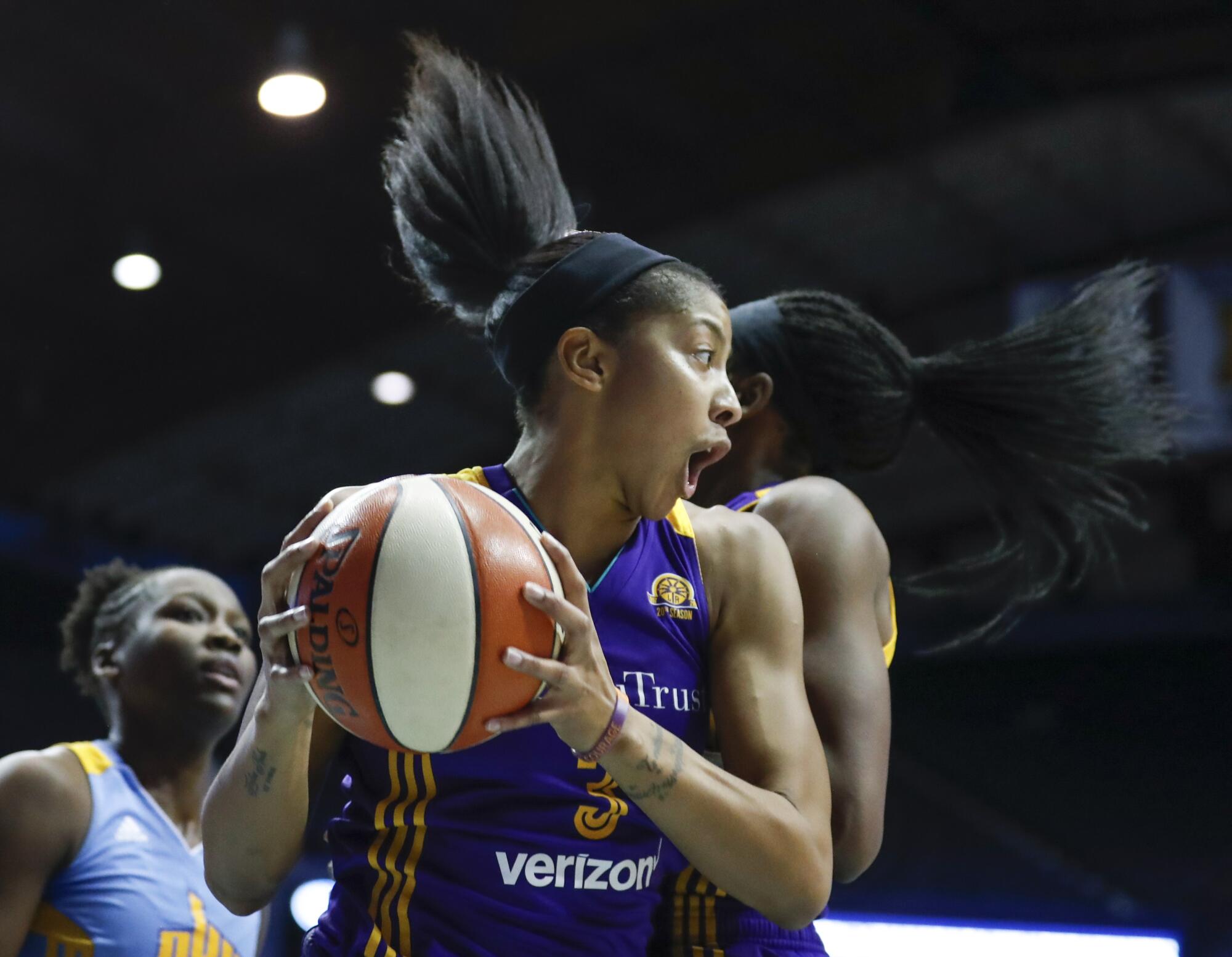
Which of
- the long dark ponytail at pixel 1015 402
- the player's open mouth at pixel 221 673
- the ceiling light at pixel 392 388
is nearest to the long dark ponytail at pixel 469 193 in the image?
the long dark ponytail at pixel 1015 402

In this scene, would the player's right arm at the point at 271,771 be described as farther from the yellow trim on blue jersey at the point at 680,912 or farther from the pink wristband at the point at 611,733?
the yellow trim on blue jersey at the point at 680,912

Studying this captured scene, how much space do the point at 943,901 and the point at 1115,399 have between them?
32.4 ft

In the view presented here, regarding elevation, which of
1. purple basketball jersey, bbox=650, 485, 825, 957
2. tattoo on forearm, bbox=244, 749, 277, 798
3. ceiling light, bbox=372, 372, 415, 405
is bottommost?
purple basketball jersey, bbox=650, 485, 825, 957

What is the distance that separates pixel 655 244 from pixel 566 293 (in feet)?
22.1

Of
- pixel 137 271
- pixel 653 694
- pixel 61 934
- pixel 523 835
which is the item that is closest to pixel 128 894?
pixel 61 934

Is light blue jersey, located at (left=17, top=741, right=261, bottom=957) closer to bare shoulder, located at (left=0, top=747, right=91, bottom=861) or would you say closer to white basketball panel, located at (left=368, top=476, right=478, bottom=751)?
bare shoulder, located at (left=0, top=747, right=91, bottom=861)

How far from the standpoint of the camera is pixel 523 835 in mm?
1891

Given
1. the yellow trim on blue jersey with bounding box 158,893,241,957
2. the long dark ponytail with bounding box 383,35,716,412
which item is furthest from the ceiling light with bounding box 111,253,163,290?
the long dark ponytail with bounding box 383,35,716,412

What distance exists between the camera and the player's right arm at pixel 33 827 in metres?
3.08

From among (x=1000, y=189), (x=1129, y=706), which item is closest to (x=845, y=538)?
(x=1000, y=189)

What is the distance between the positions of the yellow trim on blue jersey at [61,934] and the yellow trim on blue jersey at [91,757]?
14.0 inches

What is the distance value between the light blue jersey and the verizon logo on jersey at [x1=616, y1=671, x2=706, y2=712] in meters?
1.53

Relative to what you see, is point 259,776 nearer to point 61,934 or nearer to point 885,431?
point 885,431

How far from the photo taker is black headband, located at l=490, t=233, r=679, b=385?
81.5 inches
